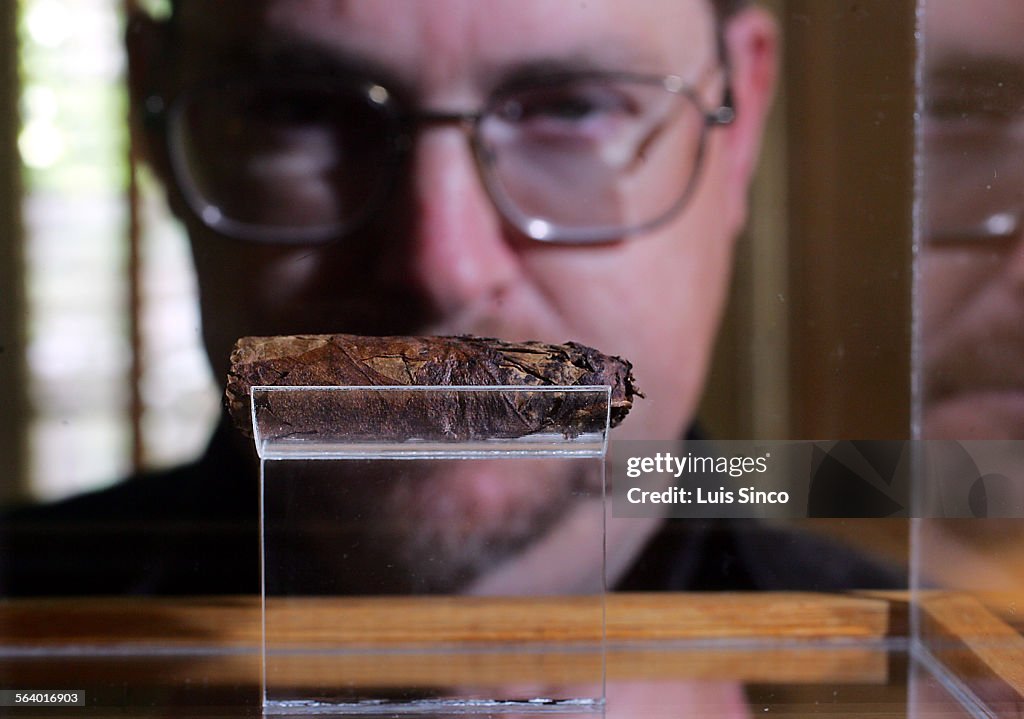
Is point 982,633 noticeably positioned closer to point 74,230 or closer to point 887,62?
point 887,62

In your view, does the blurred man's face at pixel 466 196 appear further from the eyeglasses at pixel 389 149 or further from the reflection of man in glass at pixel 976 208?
the reflection of man in glass at pixel 976 208

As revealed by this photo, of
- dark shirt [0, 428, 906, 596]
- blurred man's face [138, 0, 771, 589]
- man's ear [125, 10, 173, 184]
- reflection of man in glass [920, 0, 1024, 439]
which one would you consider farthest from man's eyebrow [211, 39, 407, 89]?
reflection of man in glass [920, 0, 1024, 439]

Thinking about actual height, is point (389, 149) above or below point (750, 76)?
below

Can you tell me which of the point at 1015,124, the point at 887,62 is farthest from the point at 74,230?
the point at 1015,124

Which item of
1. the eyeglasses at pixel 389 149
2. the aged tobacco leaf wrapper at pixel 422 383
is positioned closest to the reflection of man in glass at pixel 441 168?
the eyeglasses at pixel 389 149

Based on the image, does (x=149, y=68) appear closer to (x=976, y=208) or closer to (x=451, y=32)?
(x=451, y=32)

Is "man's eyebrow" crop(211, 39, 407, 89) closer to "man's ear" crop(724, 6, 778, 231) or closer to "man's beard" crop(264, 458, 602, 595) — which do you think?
"man's ear" crop(724, 6, 778, 231)

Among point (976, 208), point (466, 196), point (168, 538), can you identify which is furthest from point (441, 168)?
point (976, 208)
